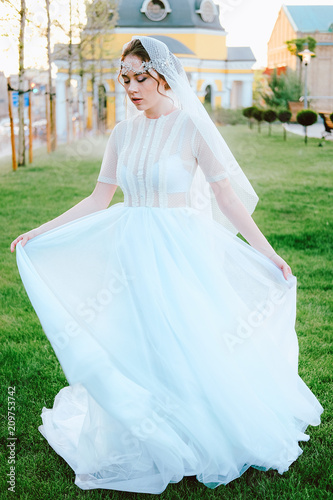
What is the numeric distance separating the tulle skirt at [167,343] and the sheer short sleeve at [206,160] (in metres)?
0.23

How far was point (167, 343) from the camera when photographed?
9.18 ft

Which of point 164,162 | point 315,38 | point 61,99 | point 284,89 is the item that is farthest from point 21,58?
point 315,38

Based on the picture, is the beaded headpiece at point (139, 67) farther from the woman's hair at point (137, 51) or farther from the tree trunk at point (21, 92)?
the tree trunk at point (21, 92)

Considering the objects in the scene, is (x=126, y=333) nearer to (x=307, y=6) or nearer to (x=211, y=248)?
(x=211, y=248)

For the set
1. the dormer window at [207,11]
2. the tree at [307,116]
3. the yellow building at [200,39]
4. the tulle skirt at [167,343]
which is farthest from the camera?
the dormer window at [207,11]

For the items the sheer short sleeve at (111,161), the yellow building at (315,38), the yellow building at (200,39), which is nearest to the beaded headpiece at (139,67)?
the sheer short sleeve at (111,161)

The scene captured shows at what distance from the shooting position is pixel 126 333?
2867 millimetres

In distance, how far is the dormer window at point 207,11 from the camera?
52.1m

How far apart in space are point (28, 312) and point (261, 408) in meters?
3.17

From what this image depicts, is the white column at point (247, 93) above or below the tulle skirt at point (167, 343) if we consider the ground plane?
above

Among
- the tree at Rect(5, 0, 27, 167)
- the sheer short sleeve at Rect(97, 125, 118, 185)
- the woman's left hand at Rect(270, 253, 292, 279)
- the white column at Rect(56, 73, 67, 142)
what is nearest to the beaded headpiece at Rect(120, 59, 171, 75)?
the sheer short sleeve at Rect(97, 125, 118, 185)

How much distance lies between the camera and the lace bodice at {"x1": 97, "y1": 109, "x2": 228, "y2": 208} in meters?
2.94

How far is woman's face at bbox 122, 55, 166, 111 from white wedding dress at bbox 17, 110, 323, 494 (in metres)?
0.13

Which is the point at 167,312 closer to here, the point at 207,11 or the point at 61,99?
the point at 61,99
